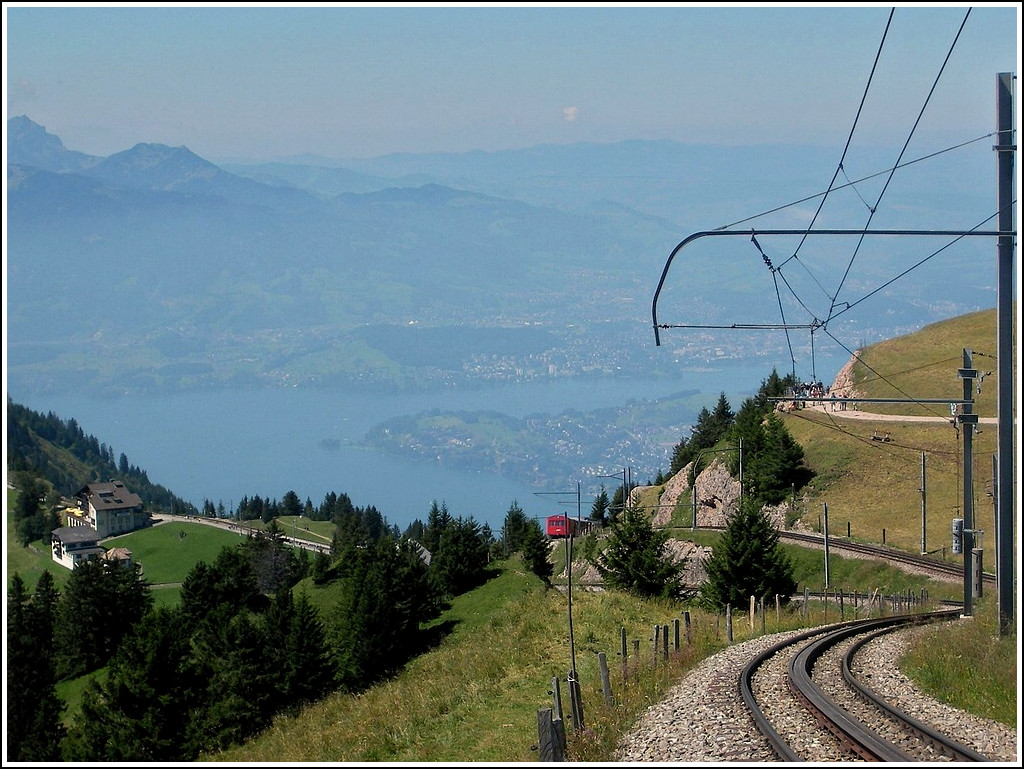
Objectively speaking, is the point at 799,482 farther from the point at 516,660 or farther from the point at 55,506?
the point at 55,506

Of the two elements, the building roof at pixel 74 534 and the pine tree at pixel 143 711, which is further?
the building roof at pixel 74 534

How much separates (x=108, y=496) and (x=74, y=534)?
13.9 metres

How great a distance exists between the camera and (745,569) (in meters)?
41.2

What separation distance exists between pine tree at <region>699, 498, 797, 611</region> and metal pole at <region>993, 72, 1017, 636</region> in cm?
2366

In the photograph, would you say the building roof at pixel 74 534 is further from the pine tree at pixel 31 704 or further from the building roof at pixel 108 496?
Answer: the pine tree at pixel 31 704

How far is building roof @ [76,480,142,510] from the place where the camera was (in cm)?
18362

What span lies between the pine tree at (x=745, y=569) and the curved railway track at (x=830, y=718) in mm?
20773

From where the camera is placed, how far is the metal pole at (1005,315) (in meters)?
15.9

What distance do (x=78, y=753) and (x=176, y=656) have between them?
22.6 ft

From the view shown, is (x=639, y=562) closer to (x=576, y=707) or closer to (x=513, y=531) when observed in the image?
(x=576, y=707)

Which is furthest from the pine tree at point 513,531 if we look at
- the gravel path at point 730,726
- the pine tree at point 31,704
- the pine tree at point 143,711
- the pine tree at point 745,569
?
the gravel path at point 730,726

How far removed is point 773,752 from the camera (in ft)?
40.2

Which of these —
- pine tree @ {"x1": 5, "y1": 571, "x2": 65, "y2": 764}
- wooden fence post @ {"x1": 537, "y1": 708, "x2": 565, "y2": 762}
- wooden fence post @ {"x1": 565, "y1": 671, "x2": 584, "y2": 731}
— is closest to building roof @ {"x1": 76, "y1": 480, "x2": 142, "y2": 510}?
pine tree @ {"x1": 5, "y1": 571, "x2": 65, "y2": 764}

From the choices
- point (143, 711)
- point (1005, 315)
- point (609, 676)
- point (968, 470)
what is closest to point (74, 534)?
point (143, 711)
